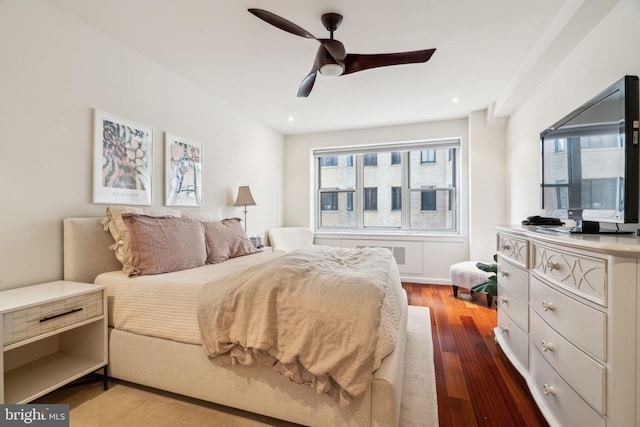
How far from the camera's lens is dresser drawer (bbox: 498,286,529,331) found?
5.94ft

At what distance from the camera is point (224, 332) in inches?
58.3

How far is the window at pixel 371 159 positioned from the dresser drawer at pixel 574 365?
377 centimetres

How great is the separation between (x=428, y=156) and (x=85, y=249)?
15.0ft

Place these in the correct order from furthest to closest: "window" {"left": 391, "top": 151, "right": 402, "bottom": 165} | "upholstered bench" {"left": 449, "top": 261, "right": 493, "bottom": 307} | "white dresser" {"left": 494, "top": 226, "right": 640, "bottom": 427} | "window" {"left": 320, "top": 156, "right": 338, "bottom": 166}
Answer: "window" {"left": 320, "top": 156, "right": 338, "bottom": 166} → "window" {"left": 391, "top": 151, "right": 402, "bottom": 165} → "upholstered bench" {"left": 449, "top": 261, "right": 493, "bottom": 307} → "white dresser" {"left": 494, "top": 226, "right": 640, "bottom": 427}

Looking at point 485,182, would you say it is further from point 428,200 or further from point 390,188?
point 390,188

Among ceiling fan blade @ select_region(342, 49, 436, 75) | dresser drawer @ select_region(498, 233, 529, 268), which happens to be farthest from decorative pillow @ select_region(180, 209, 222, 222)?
dresser drawer @ select_region(498, 233, 529, 268)

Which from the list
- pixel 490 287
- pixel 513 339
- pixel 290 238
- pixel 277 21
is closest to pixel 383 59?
pixel 277 21

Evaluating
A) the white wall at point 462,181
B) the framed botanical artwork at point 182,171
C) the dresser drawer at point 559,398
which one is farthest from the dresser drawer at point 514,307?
the framed botanical artwork at point 182,171

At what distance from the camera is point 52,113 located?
1.94m

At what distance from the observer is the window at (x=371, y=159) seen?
5.06m

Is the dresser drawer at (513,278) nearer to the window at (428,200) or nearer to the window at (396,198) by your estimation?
the window at (428,200)

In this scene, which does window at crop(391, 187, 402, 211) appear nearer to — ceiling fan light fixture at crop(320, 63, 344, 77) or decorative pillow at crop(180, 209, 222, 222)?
decorative pillow at crop(180, 209, 222, 222)

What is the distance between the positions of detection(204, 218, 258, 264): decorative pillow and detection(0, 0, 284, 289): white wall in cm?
61

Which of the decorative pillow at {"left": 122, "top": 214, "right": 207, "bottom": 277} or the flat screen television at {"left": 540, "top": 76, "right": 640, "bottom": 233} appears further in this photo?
the decorative pillow at {"left": 122, "top": 214, "right": 207, "bottom": 277}
